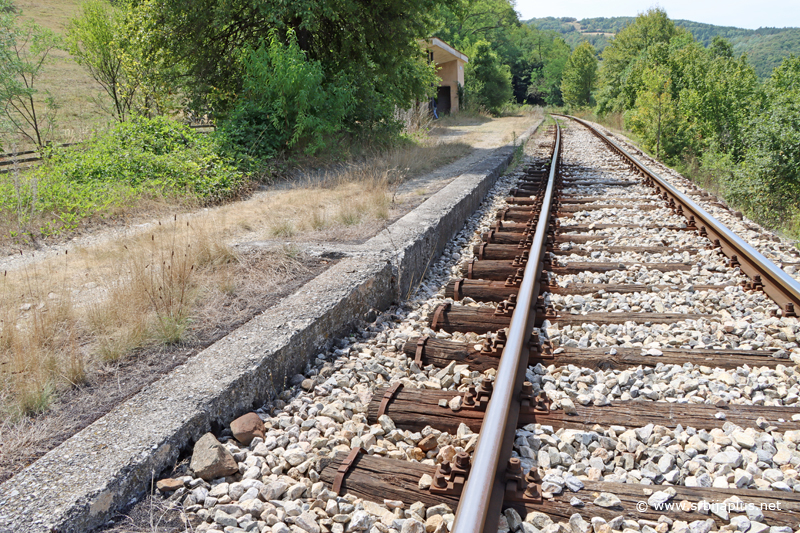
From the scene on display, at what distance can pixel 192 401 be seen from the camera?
2674mm

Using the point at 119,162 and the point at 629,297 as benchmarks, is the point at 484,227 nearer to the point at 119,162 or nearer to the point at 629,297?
the point at 629,297

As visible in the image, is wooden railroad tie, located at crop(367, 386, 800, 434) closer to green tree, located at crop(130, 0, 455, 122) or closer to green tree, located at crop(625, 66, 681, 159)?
green tree, located at crop(130, 0, 455, 122)

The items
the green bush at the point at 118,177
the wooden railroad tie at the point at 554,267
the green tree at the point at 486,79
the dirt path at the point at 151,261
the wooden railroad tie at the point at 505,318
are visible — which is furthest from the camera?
the green tree at the point at 486,79

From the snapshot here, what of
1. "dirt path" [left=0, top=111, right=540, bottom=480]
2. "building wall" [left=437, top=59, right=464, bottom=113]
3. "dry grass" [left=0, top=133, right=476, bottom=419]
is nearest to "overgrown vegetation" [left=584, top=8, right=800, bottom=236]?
"dirt path" [left=0, top=111, right=540, bottom=480]

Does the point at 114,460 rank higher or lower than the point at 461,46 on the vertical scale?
lower

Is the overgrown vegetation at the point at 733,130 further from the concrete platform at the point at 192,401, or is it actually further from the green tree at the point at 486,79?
the green tree at the point at 486,79

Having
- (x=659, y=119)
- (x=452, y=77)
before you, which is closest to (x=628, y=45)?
(x=452, y=77)

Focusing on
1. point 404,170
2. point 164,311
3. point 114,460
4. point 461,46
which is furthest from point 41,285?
point 461,46

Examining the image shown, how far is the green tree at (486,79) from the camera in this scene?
38.7m

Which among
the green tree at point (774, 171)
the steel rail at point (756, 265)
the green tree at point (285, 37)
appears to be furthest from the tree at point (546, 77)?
the steel rail at point (756, 265)

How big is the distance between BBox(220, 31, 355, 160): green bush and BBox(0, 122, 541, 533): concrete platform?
258 inches

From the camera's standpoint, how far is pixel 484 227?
23.7 feet

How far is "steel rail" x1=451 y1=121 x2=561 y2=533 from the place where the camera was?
188 centimetres

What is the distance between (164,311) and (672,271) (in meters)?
4.17
